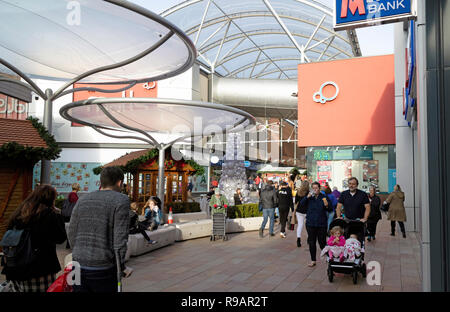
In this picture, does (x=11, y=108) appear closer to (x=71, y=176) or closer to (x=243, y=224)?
(x=71, y=176)

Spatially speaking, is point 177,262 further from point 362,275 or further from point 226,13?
point 226,13

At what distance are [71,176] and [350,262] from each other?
23182 mm

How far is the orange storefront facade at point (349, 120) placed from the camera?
19000 millimetres

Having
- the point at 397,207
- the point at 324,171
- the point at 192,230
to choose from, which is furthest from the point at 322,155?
the point at 192,230

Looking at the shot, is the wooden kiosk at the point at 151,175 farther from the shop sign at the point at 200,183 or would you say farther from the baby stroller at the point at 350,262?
the shop sign at the point at 200,183

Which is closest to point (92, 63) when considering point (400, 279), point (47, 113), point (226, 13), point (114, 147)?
point (47, 113)

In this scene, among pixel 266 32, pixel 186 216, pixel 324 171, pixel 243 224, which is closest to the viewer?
pixel 243 224

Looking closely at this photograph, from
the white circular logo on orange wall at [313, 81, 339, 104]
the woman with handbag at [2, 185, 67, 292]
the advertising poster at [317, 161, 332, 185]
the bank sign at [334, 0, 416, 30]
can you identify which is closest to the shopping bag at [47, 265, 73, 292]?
the woman with handbag at [2, 185, 67, 292]

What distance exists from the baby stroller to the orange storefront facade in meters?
12.3

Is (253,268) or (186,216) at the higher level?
(186,216)

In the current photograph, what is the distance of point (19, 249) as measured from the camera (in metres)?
3.50

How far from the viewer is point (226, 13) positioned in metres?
29.4

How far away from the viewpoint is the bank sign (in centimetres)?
525

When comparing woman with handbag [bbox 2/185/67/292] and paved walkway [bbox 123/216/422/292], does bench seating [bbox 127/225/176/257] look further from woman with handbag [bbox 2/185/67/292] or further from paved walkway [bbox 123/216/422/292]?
woman with handbag [bbox 2/185/67/292]
